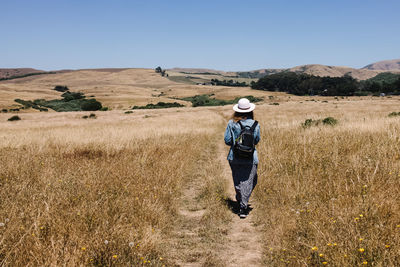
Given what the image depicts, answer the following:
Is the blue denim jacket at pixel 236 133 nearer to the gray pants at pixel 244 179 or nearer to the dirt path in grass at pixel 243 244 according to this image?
the gray pants at pixel 244 179

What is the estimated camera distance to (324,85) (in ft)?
408

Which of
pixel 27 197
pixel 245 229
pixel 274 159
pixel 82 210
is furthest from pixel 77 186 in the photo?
pixel 274 159

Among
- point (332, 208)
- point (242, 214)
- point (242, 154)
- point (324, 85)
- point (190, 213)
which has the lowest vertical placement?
point (190, 213)

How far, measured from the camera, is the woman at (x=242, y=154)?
5.16m

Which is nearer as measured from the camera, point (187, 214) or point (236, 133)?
point (236, 133)

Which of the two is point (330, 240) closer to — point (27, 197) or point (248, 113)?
point (248, 113)

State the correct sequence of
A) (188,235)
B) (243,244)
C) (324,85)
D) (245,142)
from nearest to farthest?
(243,244) → (188,235) → (245,142) → (324,85)

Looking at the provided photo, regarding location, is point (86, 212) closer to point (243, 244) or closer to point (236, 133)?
point (243, 244)

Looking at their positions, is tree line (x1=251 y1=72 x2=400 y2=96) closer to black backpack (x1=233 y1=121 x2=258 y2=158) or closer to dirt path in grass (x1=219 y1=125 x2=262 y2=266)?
black backpack (x1=233 y1=121 x2=258 y2=158)

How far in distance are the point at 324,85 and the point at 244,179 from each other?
135m

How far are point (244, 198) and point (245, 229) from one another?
0.76 metres

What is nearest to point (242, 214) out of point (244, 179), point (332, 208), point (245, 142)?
point (244, 179)

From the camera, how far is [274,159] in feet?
26.0

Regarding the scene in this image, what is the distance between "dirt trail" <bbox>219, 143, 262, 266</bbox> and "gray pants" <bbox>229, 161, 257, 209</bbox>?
37 cm
